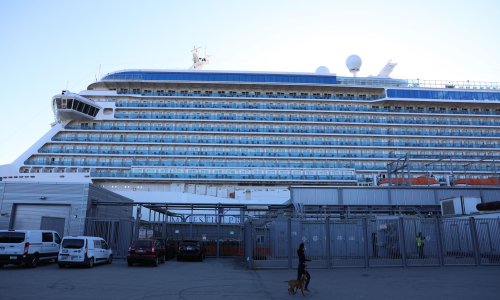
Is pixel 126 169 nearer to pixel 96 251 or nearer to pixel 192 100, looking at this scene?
pixel 192 100

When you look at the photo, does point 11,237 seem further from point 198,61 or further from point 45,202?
point 198,61

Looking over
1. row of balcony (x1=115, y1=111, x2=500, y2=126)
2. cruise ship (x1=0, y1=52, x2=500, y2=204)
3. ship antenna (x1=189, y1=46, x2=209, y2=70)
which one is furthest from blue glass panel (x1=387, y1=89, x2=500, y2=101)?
ship antenna (x1=189, y1=46, x2=209, y2=70)

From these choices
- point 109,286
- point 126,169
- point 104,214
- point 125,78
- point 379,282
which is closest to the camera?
point 109,286

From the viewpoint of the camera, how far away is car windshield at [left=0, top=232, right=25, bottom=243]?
15688 millimetres

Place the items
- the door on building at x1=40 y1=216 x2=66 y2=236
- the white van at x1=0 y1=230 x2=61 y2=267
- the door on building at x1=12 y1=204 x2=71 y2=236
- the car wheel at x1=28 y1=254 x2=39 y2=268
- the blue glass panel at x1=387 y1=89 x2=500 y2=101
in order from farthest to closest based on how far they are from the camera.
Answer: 1. the blue glass panel at x1=387 y1=89 x2=500 y2=101
2. the door on building at x1=12 y1=204 x2=71 y2=236
3. the door on building at x1=40 y1=216 x2=66 y2=236
4. the car wheel at x1=28 y1=254 x2=39 y2=268
5. the white van at x1=0 y1=230 x2=61 y2=267

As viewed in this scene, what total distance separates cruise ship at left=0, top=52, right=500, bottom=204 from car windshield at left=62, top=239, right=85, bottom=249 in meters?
30.7

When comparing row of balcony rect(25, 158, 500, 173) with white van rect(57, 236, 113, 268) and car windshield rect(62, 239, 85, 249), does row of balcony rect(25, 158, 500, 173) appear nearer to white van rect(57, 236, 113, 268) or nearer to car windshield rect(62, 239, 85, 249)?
white van rect(57, 236, 113, 268)

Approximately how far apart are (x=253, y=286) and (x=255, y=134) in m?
45.6

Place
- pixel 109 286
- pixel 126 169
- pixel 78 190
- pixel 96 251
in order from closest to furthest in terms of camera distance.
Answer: pixel 109 286 → pixel 96 251 → pixel 78 190 → pixel 126 169

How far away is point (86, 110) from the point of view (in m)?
54.6

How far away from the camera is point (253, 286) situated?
1149cm

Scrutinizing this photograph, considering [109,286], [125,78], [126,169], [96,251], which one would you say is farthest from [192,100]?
[109,286]

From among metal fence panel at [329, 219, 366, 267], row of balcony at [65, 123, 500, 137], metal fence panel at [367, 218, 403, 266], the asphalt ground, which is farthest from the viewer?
row of balcony at [65, 123, 500, 137]

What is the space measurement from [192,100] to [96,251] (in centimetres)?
4348
